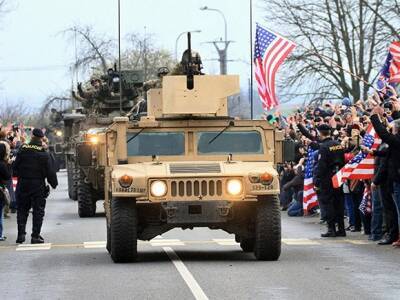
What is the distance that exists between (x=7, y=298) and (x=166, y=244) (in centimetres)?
706

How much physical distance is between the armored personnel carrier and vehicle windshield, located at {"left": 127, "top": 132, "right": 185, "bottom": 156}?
13 millimetres

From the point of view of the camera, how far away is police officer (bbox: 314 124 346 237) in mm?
22422

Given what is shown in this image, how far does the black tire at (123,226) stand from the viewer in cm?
1711

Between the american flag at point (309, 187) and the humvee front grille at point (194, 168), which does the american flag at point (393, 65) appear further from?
the humvee front grille at point (194, 168)

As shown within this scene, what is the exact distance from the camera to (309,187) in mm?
27172

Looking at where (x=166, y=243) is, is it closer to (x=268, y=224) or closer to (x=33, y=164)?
(x=33, y=164)

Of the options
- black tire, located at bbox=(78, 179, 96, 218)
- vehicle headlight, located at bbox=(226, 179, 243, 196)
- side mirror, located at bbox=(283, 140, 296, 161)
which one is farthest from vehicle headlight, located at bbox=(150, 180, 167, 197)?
black tire, located at bbox=(78, 179, 96, 218)

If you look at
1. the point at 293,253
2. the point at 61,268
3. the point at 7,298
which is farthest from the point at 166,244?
the point at 7,298

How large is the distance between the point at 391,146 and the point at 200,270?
432cm

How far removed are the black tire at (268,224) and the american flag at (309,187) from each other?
9.25 m

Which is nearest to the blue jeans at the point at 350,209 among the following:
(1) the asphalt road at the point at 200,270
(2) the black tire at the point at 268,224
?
(1) the asphalt road at the point at 200,270

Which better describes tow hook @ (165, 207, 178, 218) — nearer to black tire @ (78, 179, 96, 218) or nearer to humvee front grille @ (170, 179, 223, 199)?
humvee front grille @ (170, 179, 223, 199)

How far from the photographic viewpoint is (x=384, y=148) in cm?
1986

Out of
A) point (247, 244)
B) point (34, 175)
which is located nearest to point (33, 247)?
point (34, 175)
